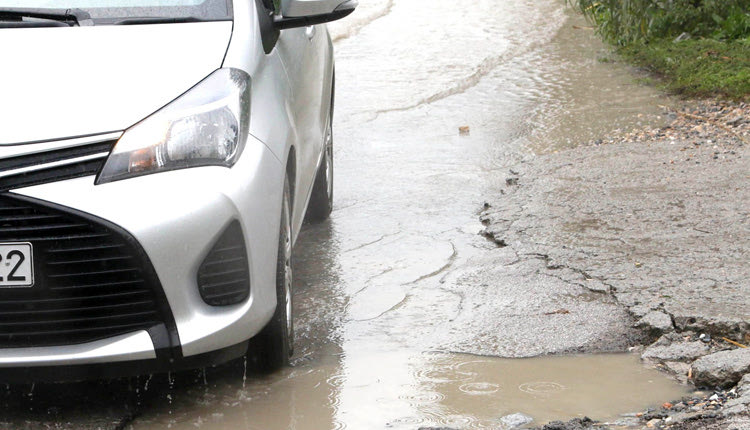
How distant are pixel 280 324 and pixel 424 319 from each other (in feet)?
2.80

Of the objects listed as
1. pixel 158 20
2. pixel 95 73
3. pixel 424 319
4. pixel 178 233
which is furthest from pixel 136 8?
pixel 424 319

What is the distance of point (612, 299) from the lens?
170 inches

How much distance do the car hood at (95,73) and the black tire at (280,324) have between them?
56 cm

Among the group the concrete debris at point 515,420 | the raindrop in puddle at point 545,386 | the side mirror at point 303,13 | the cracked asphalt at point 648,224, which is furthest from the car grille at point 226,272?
the cracked asphalt at point 648,224

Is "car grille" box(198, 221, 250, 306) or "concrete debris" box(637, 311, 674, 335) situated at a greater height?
"car grille" box(198, 221, 250, 306)

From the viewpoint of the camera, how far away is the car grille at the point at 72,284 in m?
3.09

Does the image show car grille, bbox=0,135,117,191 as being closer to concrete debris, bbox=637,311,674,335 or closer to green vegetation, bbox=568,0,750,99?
concrete debris, bbox=637,311,674,335

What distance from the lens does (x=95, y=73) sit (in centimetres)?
339

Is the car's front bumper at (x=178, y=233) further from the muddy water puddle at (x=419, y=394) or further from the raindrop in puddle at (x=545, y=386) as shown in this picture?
the raindrop in puddle at (x=545, y=386)

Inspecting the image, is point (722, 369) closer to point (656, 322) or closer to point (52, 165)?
point (656, 322)

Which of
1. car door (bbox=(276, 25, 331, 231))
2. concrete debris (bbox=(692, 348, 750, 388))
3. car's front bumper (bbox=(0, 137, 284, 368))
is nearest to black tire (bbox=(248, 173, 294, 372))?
car's front bumper (bbox=(0, 137, 284, 368))

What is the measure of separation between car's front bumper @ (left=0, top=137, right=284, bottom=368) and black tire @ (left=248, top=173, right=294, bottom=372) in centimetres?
22

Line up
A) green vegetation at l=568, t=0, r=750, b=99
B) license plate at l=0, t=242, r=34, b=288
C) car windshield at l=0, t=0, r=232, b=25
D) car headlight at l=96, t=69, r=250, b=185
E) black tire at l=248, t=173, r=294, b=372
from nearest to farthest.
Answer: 1. license plate at l=0, t=242, r=34, b=288
2. car headlight at l=96, t=69, r=250, b=185
3. black tire at l=248, t=173, r=294, b=372
4. car windshield at l=0, t=0, r=232, b=25
5. green vegetation at l=568, t=0, r=750, b=99

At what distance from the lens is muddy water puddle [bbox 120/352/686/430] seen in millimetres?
3410
